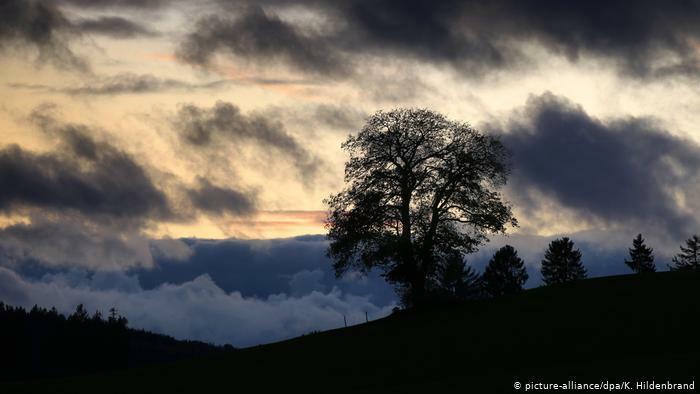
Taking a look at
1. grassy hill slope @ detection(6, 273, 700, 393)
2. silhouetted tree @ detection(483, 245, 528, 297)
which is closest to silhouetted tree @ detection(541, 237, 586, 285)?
silhouetted tree @ detection(483, 245, 528, 297)

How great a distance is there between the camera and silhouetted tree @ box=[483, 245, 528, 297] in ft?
409

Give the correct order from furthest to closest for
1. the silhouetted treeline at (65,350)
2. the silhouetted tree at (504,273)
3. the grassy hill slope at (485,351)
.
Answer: the silhouetted treeline at (65,350) < the silhouetted tree at (504,273) < the grassy hill slope at (485,351)

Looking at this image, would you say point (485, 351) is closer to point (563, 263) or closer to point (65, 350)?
point (563, 263)

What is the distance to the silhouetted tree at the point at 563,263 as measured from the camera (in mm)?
126375

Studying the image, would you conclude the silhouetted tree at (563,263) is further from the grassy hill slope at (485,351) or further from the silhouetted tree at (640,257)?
the grassy hill slope at (485,351)

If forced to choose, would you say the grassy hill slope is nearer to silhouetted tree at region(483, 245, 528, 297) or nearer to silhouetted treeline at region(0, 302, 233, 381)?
silhouetted tree at region(483, 245, 528, 297)

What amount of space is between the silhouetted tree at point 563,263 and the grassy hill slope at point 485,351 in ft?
210

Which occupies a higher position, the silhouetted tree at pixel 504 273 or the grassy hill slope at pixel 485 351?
the silhouetted tree at pixel 504 273

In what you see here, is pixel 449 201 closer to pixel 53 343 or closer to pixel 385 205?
pixel 385 205

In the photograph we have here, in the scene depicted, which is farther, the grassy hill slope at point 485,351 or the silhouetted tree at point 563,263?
the silhouetted tree at point 563,263

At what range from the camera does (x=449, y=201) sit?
63781mm

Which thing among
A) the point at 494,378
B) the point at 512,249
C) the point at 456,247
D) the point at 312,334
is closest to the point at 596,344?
the point at 494,378

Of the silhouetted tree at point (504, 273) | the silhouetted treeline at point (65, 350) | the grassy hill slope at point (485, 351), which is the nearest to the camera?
the grassy hill slope at point (485, 351)

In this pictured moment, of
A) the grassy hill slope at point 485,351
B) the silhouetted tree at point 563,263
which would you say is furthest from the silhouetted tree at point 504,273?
the grassy hill slope at point 485,351
